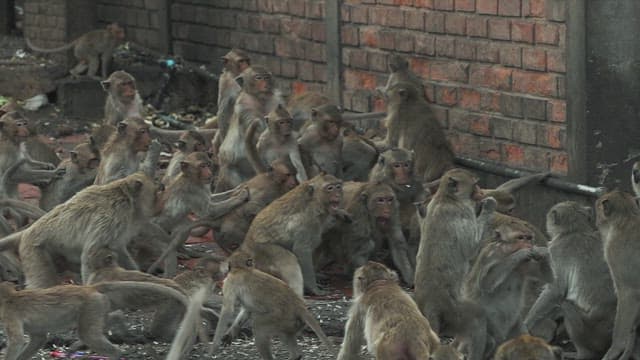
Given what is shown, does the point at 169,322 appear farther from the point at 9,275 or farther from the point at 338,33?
the point at 338,33

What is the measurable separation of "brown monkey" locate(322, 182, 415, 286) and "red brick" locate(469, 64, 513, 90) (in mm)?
1865

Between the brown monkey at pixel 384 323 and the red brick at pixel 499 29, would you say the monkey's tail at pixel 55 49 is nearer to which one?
the red brick at pixel 499 29

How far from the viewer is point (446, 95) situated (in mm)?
13398

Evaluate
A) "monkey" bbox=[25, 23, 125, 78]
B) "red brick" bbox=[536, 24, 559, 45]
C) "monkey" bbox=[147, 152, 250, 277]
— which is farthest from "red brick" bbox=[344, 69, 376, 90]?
"monkey" bbox=[25, 23, 125, 78]

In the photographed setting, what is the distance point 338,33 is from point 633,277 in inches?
246

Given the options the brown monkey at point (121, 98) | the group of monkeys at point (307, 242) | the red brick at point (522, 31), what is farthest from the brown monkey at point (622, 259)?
the brown monkey at point (121, 98)

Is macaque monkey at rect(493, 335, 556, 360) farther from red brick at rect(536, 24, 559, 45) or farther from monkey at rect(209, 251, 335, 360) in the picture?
red brick at rect(536, 24, 559, 45)

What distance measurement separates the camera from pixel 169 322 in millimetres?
9789

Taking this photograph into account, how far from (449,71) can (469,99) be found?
346 mm

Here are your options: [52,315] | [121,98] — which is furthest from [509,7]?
[52,315]

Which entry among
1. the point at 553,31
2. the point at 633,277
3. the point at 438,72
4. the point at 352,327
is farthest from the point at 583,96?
the point at 352,327

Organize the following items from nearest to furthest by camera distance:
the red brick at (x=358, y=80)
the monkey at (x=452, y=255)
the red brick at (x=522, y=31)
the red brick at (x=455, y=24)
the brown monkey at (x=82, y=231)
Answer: the monkey at (x=452, y=255) < the brown monkey at (x=82, y=231) < the red brick at (x=522, y=31) < the red brick at (x=455, y=24) < the red brick at (x=358, y=80)

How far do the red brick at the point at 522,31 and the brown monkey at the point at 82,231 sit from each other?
3406 mm

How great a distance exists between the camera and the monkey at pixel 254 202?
1166 cm
